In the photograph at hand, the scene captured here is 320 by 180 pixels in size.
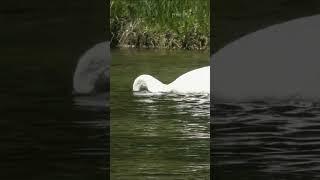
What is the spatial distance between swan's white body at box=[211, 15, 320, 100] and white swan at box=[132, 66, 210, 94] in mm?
360

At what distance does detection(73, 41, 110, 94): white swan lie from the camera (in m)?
3.43

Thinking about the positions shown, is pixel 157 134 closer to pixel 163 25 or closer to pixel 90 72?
pixel 90 72

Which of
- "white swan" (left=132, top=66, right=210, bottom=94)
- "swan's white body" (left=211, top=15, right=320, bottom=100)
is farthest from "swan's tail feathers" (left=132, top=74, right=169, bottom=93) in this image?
"swan's white body" (left=211, top=15, right=320, bottom=100)

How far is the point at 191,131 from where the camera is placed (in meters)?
3.25

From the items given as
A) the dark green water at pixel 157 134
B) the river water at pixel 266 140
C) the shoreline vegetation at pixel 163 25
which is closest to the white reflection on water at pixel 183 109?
the dark green water at pixel 157 134

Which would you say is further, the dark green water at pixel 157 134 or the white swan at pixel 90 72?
the white swan at pixel 90 72

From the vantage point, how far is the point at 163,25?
7.16m

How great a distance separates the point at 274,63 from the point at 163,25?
11.8 feet

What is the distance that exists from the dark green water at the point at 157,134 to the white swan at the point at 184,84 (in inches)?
2.7

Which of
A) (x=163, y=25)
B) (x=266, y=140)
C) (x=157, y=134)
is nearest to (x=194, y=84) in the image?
(x=157, y=134)

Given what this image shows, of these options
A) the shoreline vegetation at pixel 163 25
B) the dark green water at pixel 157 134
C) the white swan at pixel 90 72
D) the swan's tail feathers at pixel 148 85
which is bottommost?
the dark green water at pixel 157 134

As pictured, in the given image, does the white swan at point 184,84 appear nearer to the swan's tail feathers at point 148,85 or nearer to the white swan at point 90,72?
the swan's tail feathers at point 148,85

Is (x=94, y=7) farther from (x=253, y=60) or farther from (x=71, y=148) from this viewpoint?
(x=253, y=60)

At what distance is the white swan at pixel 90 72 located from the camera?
343 centimetres
